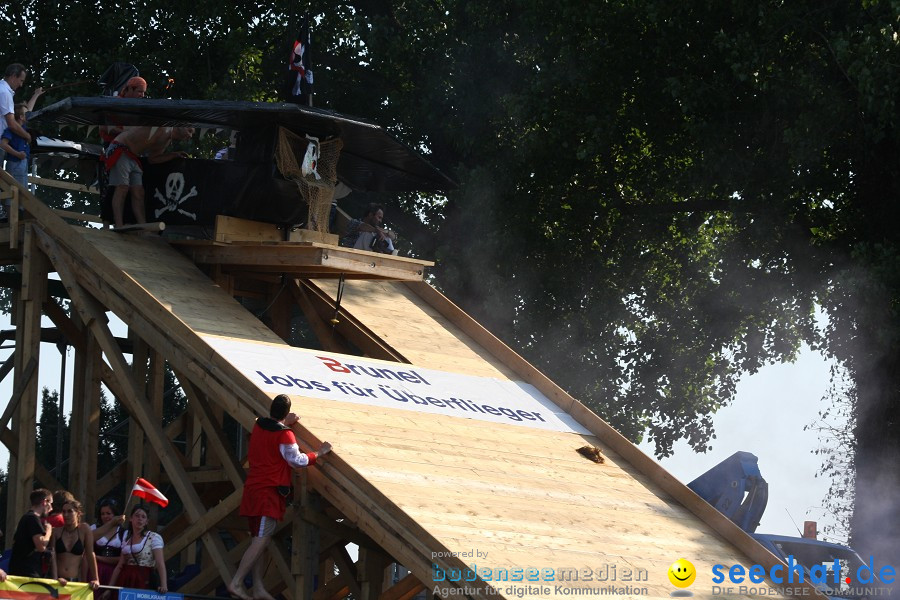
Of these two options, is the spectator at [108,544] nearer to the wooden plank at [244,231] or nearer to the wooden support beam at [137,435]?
the wooden support beam at [137,435]

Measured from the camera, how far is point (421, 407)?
46.0ft

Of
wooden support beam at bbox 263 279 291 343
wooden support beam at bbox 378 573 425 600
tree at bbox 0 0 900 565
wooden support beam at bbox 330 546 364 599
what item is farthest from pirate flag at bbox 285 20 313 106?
tree at bbox 0 0 900 565

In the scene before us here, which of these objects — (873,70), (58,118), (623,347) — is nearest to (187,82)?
(623,347)

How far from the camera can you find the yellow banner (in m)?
10.7

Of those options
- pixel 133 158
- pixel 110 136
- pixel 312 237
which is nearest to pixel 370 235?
pixel 312 237

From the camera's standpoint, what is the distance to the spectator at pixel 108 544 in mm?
12500

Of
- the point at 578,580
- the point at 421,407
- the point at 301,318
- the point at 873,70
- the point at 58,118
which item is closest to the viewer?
the point at 578,580

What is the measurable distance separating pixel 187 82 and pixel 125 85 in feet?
33.5

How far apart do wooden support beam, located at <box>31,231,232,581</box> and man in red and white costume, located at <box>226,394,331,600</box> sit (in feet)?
1.72

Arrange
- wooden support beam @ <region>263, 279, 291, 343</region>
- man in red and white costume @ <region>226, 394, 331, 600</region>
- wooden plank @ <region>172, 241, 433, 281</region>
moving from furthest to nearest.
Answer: wooden support beam @ <region>263, 279, 291, 343</region>
wooden plank @ <region>172, 241, 433, 281</region>
man in red and white costume @ <region>226, 394, 331, 600</region>

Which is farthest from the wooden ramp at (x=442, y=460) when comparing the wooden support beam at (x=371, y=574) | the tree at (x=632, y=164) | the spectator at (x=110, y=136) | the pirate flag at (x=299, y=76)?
the tree at (x=632, y=164)

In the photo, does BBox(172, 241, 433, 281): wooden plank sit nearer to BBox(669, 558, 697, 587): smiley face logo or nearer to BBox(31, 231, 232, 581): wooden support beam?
BBox(31, 231, 232, 581): wooden support beam

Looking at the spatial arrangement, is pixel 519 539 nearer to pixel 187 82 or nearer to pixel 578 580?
pixel 578 580

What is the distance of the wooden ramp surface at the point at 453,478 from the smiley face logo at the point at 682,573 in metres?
0.08
